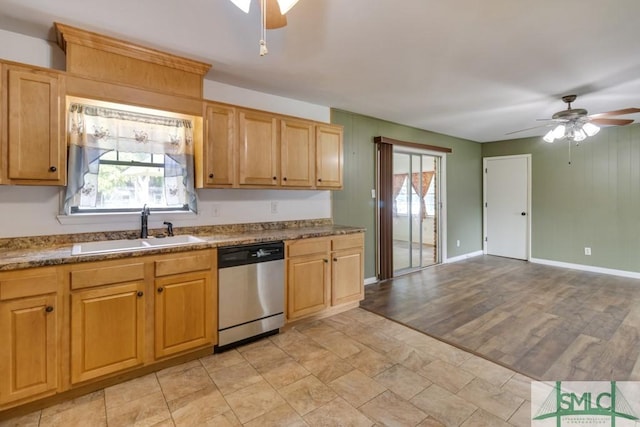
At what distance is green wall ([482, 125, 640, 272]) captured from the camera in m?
4.73

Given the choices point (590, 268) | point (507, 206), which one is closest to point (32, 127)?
point (507, 206)

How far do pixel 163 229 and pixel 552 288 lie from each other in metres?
4.80

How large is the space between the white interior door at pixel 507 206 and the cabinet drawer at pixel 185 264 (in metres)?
5.84

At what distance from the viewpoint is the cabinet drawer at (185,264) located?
2186mm

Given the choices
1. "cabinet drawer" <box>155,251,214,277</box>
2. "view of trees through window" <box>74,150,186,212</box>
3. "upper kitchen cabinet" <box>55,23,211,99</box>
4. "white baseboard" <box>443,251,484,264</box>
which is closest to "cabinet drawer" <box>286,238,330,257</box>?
"cabinet drawer" <box>155,251,214,277</box>

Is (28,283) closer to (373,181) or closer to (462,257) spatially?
(373,181)

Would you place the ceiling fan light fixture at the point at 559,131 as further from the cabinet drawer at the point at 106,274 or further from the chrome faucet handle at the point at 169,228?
the cabinet drawer at the point at 106,274

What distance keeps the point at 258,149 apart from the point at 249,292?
1309mm

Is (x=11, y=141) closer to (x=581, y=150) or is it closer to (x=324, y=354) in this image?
(x=324, y=354)

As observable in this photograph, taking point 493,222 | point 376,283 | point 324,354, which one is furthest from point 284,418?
point 493,222

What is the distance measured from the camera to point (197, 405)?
1891 millimetres

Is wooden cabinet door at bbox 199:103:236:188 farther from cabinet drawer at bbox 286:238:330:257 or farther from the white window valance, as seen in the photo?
cabinet drawer at bbox 286:238:330:257

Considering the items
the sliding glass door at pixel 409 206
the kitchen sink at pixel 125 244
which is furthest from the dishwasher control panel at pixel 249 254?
the sliding glass door at pixel 409 206

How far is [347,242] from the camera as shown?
11.1 feet
